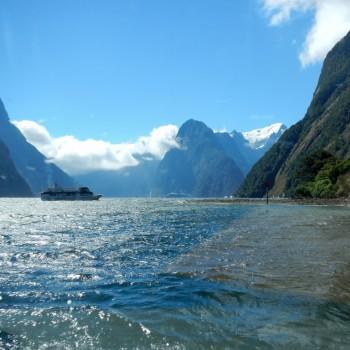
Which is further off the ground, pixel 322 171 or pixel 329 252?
pixel 322 171

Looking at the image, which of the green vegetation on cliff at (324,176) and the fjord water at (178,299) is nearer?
the fjord water at (178,299)

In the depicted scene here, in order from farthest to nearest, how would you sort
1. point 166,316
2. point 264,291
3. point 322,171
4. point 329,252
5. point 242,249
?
1. point 322,171
2. point 242,249
3. point 329,252
4. point 264,291
5. point 166,316

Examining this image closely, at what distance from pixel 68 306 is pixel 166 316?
3270 mm

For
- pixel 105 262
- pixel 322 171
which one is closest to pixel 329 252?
pixel 105 262

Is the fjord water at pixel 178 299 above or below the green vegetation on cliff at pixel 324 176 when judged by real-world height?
below

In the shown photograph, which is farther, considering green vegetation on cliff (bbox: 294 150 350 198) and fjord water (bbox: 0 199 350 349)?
green vegetation on cliff (bbox: 294 150 350 198)

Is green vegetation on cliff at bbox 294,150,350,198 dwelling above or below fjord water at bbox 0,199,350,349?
above

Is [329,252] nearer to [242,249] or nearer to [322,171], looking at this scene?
[242,249]

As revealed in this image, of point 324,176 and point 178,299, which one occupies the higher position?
point 324,176

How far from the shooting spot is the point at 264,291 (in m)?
14.7

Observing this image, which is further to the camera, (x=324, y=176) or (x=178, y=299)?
(x=324, y=176)


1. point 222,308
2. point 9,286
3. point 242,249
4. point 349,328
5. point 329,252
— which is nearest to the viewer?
point 349,328

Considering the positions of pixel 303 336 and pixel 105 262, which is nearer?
pixel 303 336

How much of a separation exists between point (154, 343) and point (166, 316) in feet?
7.28
